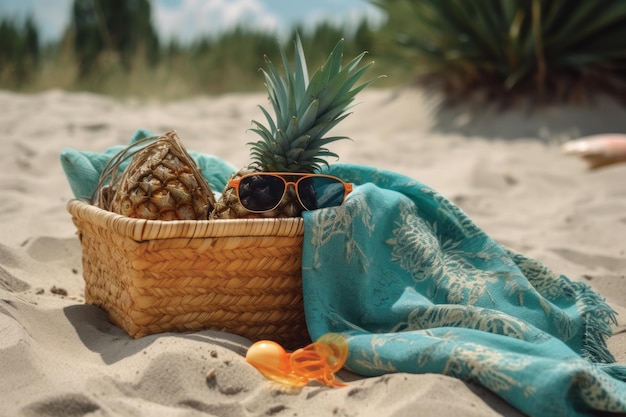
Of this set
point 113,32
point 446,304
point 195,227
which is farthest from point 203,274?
point 113,32

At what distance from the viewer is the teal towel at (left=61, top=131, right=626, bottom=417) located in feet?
5.60

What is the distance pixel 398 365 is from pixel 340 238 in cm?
46

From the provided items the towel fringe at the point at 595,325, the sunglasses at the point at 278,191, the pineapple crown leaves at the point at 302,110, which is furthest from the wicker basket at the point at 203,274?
the towel fringe at the point at 595,325

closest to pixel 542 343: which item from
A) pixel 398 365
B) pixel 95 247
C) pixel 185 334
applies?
pixel 398 365

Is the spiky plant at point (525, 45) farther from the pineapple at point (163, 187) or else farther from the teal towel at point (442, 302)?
the pineapple at point (163, 187)

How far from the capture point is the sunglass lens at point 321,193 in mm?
2166

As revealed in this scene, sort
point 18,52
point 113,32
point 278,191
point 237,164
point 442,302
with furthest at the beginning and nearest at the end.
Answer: point 113,32
point 18,52
point 237,164
point 442,302
point 278,191

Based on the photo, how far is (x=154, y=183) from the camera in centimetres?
208

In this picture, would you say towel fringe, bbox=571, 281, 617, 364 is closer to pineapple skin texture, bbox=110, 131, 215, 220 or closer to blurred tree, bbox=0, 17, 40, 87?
pineapple skin texture, bbox=110, 131, 215, 220

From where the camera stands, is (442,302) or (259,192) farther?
(442,302)

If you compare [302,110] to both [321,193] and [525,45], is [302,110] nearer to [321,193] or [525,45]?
[321,193]

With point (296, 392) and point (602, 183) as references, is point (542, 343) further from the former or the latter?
point (602, 183)

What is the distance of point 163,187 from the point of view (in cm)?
209

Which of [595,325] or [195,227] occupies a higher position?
[195,227]
